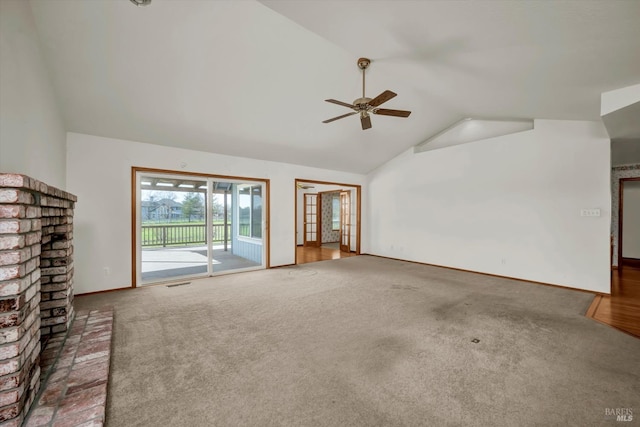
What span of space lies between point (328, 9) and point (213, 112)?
2338mm

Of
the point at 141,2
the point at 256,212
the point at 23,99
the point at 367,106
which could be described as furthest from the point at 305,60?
the point at 256,212

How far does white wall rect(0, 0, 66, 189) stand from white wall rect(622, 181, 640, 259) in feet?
34.3

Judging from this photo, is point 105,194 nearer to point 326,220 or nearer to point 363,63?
point 363,63

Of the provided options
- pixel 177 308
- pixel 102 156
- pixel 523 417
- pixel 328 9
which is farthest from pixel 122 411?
pixel 102 156

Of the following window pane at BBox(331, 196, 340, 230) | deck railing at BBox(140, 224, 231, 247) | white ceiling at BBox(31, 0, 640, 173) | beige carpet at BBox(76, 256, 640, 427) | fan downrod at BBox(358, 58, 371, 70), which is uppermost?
fan downrod at BBox(358, 58, 371, 70)

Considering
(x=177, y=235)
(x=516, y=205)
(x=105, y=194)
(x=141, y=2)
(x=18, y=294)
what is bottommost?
(x=177, y=235)

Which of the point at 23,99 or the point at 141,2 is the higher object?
the point at 141,2

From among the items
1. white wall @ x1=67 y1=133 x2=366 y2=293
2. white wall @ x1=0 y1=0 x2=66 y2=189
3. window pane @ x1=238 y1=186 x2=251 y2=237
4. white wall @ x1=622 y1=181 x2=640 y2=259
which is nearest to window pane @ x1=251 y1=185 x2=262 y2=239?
window pane @ x1=238 y1=186 x2=251 y2=237

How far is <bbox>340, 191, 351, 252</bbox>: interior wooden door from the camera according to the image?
8.34 metres

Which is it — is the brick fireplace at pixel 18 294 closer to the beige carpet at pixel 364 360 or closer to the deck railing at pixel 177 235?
the beige carpet at pixel 364 360

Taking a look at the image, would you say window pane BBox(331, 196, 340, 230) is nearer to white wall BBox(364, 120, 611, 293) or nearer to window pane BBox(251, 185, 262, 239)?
white wall BBox(364, 120, 611, 293)

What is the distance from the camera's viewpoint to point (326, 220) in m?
10.4

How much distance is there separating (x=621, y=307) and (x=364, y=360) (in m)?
3.86

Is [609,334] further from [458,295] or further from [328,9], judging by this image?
[328,9]
